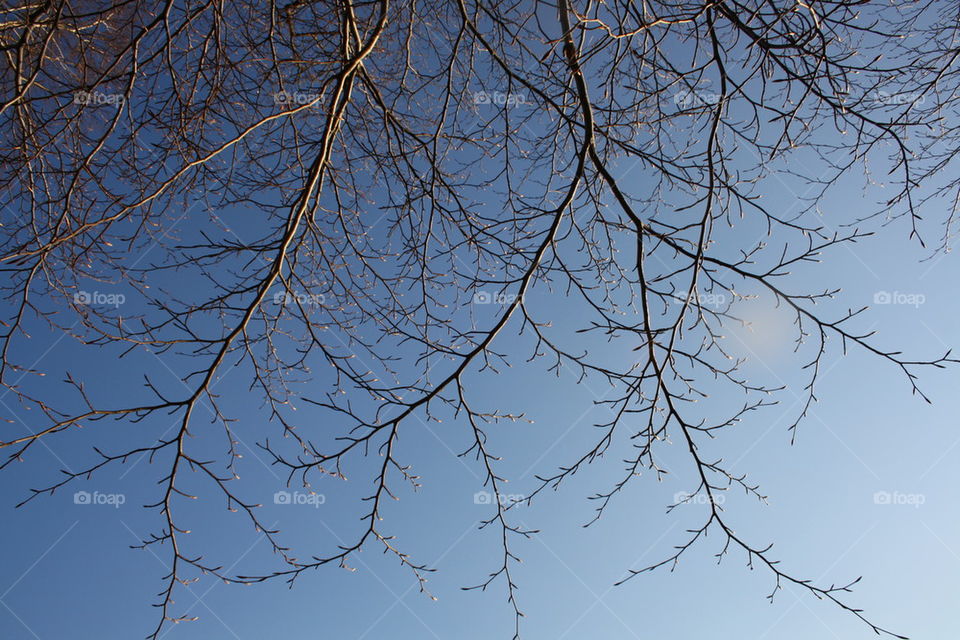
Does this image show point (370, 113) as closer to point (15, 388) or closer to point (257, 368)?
point (257, 368)

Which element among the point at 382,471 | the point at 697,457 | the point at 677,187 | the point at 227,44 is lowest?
the point at 697,457

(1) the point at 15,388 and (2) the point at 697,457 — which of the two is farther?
(1) the point at 15,388

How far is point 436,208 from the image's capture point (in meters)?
3.30

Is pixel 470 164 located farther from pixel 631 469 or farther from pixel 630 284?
pixel 631 469

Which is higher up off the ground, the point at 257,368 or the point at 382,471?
the point at 257,368

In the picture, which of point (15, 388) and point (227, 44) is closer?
point (15, 388)

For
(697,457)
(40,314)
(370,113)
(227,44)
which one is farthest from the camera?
(370,113)

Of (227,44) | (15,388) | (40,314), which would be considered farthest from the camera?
(227,44)

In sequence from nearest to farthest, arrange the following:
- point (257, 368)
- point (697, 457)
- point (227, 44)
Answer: point (697, 457), point (257, 368), point (227, 44)

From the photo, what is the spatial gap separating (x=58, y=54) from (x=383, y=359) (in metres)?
3.07

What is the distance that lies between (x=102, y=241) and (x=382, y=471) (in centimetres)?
205

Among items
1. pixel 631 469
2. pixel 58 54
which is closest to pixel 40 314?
pixel 58 54

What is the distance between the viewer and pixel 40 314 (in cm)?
315

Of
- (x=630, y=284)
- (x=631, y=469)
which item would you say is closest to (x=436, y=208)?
(x=630, y=284)
